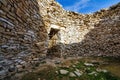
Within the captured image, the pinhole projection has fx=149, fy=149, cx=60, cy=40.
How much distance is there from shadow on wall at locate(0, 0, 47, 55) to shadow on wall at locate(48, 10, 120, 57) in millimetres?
2212

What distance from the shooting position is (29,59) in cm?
554

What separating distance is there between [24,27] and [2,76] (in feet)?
5.94

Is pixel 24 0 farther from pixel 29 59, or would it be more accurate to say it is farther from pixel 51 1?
pixel 51 1

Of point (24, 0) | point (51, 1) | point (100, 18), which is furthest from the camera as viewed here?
point (100, 18)

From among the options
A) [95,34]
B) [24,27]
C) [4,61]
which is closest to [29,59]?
[24,27]

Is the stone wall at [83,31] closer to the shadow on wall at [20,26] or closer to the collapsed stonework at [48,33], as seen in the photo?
the collapsed stonework at [48,33]

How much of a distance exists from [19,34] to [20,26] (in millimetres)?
256

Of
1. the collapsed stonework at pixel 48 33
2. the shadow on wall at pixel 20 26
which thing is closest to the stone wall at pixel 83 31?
the collapsed stonework at pixel 48 33

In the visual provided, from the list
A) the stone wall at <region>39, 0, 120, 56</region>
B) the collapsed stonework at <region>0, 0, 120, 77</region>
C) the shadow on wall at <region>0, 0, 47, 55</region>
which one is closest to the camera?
the shadow on wall at <region>0, 0, 47, 55</region>

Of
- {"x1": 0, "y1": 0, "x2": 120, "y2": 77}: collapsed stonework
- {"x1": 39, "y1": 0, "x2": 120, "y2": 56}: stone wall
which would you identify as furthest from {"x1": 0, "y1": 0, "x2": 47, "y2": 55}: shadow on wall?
{"x1": 39, "y1": 0, "x2": 120, "y2": 56}: stone wall

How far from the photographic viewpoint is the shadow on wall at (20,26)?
3834 mm

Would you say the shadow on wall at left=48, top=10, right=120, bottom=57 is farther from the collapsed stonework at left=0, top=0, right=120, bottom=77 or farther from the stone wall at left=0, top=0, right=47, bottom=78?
the stone wall at left=0, top=0, right=47, bottom=78

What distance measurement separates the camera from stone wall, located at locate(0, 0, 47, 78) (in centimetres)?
384

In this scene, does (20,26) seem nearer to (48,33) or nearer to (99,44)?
(48,33)
